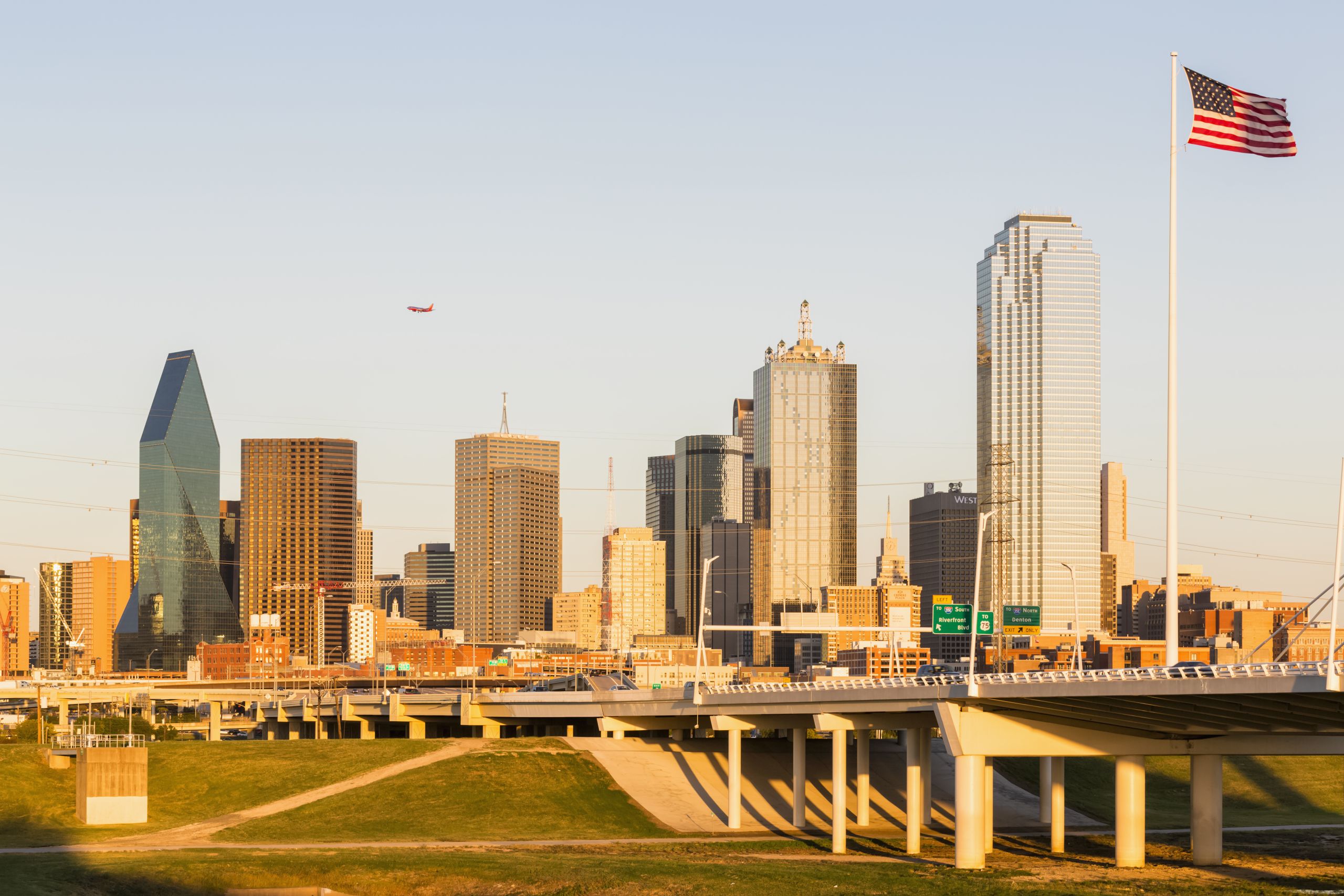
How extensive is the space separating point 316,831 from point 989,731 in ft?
128

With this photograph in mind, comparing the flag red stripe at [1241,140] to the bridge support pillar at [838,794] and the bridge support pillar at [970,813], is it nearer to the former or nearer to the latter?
the bridge support pillar at [970,813]

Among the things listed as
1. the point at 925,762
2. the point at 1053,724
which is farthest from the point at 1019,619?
the point at 1053,724

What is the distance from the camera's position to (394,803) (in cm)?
10038

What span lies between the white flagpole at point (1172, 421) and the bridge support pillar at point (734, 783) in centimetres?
3555

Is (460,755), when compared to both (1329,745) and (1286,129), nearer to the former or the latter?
(1329,745)

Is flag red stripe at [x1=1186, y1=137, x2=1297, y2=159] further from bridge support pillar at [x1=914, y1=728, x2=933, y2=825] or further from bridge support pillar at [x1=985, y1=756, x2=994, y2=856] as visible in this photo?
bridge support pillar at [x1=914, y1=728, x2=933, y2=825]

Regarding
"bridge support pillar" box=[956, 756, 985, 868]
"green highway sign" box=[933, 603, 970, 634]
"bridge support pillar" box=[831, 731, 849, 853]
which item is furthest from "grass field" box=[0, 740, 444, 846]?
Result: "bridge support pillar" box=[956, 756, 985, 868]

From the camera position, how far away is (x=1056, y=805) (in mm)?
91188

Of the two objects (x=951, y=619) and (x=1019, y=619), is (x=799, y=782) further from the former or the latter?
(x=1019, y=619)

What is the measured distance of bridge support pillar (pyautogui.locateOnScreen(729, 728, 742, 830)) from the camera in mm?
98438

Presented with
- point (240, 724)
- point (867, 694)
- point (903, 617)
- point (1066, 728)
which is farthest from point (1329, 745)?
point (240, 724)

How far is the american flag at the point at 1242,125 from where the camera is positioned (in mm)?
65938

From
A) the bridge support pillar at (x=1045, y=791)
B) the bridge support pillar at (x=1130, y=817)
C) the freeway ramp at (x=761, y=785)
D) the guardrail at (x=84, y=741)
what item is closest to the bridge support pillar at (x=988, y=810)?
the bridge support pillar at (x=1130, y=817)

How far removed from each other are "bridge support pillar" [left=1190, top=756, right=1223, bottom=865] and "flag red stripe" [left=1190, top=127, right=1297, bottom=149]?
31.9 meters
